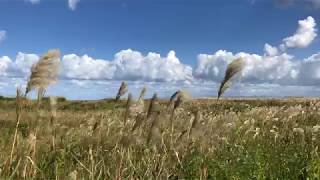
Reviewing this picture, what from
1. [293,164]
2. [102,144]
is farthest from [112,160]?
[293,164]

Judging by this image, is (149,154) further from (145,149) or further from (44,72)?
(44,72)

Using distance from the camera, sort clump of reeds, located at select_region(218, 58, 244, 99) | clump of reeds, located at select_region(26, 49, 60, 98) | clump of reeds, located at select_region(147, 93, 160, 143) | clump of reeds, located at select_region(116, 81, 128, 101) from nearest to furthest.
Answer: clump of reeds, located at select_region(147, 93, 160, 143), clump of reeds, located at select_region(26, 49, 60, 98), clump of reeds, located at select_region(218, 58, 244, 99), clump of reeds, located at select_region(116, 81, 128, 101)

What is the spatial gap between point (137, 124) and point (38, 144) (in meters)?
4.29

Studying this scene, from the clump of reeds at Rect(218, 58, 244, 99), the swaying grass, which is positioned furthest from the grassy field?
the clump of reeds at Rect(218, 58, 244, 99)

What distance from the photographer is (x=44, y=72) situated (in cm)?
500

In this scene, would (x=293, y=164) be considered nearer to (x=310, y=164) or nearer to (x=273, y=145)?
(x=310, y=164)

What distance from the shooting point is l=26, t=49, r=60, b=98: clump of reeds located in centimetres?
494

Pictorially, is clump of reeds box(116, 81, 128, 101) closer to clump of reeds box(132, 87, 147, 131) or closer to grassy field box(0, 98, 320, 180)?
grassy field box(0, 98, 320, 180)

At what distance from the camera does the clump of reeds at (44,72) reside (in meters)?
4.94

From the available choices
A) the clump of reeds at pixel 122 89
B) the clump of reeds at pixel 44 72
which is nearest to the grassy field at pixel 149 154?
the clump of reeds at pixel 122 89

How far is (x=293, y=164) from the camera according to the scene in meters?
7.20

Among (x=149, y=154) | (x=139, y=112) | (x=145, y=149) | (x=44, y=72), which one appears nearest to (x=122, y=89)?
(x=139, y=112)

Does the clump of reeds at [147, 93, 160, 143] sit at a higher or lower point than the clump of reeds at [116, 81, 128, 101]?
Answer: lower

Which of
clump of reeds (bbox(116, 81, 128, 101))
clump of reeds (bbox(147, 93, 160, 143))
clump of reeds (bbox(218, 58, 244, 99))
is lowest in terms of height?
clump of reeds (bbox(147, 93, 160, 143))
